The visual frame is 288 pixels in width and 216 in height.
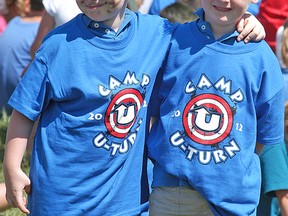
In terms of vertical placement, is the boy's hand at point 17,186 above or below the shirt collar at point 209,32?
below

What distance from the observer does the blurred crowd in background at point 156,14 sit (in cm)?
449

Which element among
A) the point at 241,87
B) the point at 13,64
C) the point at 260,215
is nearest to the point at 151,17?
the point at 241,87

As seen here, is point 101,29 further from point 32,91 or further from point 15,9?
point 15,9

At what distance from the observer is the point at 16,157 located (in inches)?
141

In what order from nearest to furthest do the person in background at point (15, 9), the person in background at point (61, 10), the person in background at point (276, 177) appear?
the person in background at point (276, 177) < the person in background at point (61, 10) < the person in background at point (15, 9)

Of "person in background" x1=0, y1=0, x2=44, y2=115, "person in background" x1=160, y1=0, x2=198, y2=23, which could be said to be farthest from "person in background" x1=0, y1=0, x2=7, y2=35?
"person in background" x1=160, y1=0, x2=198, y2=23

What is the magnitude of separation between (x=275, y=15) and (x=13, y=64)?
277 cm

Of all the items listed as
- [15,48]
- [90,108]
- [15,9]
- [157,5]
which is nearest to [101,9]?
[90,108]

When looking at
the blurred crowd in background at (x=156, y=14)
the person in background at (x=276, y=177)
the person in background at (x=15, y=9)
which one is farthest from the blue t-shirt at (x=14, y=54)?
the person in background at (x=276, y=177)

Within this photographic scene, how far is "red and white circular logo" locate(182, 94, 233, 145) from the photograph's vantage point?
11.6 ft

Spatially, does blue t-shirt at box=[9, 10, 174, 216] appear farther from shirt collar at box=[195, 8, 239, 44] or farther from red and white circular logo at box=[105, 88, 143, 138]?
shirt collar at box=[195, 8, 239, 44]

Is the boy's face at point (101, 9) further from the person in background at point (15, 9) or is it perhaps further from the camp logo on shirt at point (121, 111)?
the person in background at point (15, 9)

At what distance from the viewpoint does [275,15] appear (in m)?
7.18

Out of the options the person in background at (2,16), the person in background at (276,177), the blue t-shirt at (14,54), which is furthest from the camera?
the person in background at (2,16)
